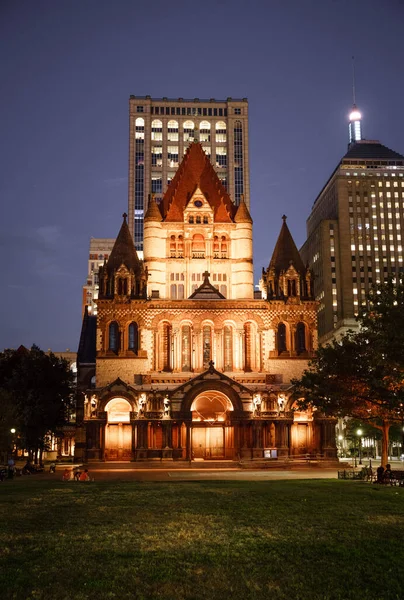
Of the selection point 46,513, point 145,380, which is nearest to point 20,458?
point 145,380

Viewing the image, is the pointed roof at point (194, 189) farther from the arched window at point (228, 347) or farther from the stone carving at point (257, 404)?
the stone carving at point (257, 404)

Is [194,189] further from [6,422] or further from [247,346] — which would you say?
[6,422]

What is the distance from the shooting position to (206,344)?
243 feet

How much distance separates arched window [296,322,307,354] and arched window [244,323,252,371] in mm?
5419

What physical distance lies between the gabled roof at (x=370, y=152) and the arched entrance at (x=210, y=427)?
12000cm

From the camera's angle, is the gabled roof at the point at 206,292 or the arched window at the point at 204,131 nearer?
the gabled roof at the point at 206,292

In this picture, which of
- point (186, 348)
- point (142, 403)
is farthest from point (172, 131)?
point (142, 403)

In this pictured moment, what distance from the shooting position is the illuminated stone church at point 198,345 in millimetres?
67562

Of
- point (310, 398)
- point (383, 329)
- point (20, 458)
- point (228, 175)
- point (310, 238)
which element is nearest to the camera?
point (383, 329)

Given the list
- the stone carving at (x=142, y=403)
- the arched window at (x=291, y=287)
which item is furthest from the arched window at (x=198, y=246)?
the stone carving at (x=142, y=403)

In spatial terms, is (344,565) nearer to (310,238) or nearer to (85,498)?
(85,498)

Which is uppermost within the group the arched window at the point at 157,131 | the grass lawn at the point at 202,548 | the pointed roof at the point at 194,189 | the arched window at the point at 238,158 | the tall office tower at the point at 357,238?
the arched window at the point at 157,131

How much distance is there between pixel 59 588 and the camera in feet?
44.8

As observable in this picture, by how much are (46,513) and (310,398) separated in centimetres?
2768
